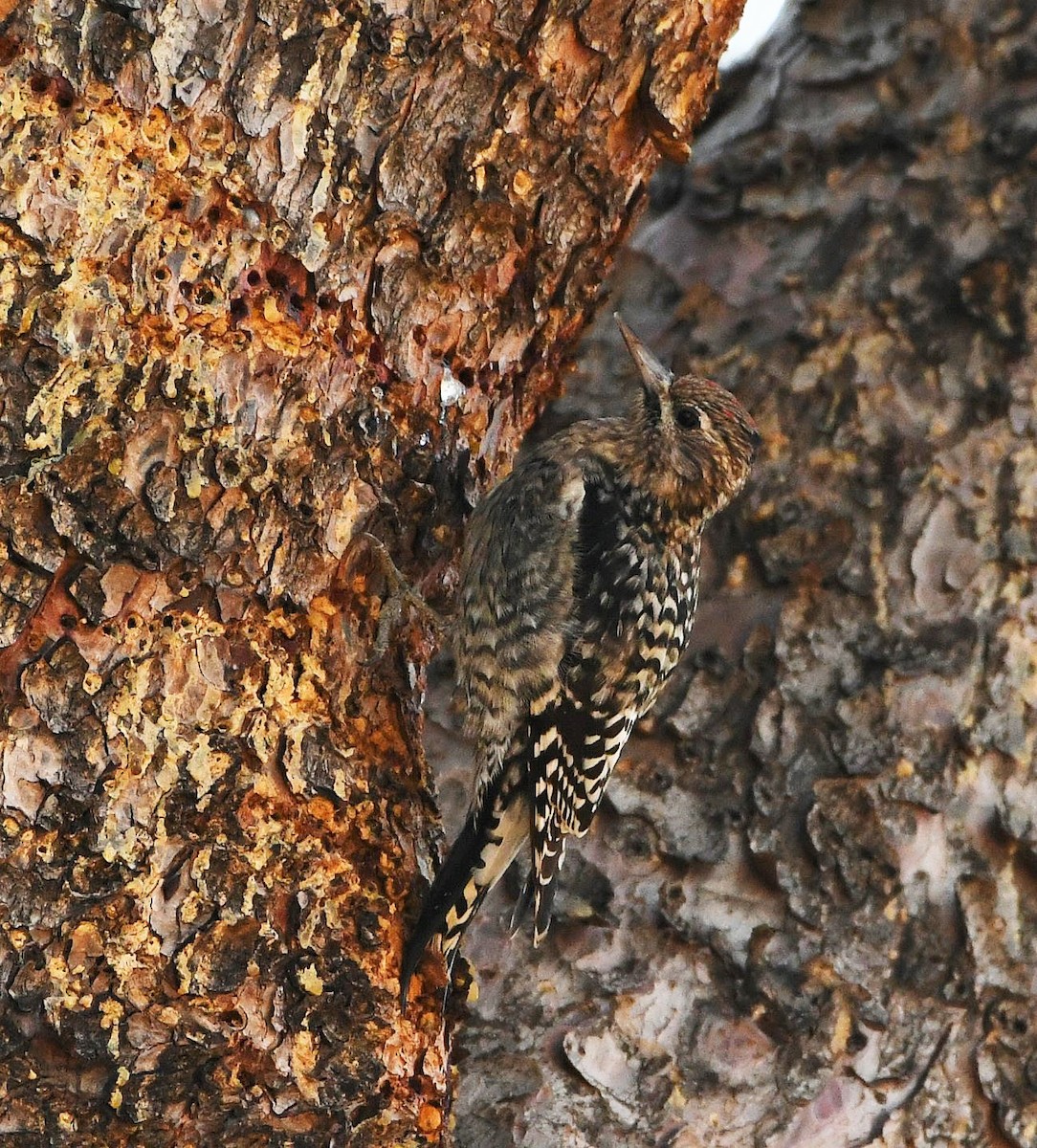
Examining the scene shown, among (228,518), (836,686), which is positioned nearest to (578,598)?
(836,686)

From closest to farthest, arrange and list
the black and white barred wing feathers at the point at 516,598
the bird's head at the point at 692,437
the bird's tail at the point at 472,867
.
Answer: the bird's tail at the point at 472,867 < the black and white barred wing feathers at the point at 516,598 < the bird's head at the point at 692,437

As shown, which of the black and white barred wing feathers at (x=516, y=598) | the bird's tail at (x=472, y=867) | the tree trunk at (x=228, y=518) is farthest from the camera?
the black and white barred wing feathers at (x=516, y=598)

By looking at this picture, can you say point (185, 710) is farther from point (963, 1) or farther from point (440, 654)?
point (963, 1)

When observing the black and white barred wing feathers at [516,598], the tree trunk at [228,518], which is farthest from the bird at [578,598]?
the tree trunk at [228,518]

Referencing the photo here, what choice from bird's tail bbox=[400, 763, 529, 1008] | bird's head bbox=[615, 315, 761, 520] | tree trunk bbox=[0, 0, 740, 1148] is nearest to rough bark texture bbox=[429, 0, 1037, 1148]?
bird's head bbox=[615, 315, 761, 520]

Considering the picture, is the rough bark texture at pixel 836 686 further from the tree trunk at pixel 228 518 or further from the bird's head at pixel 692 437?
the tree trunk at pixel 228 518

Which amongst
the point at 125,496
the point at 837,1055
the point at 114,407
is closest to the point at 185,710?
the point at 125,496

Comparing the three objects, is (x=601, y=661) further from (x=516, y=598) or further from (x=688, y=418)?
(x=688, y=418)
